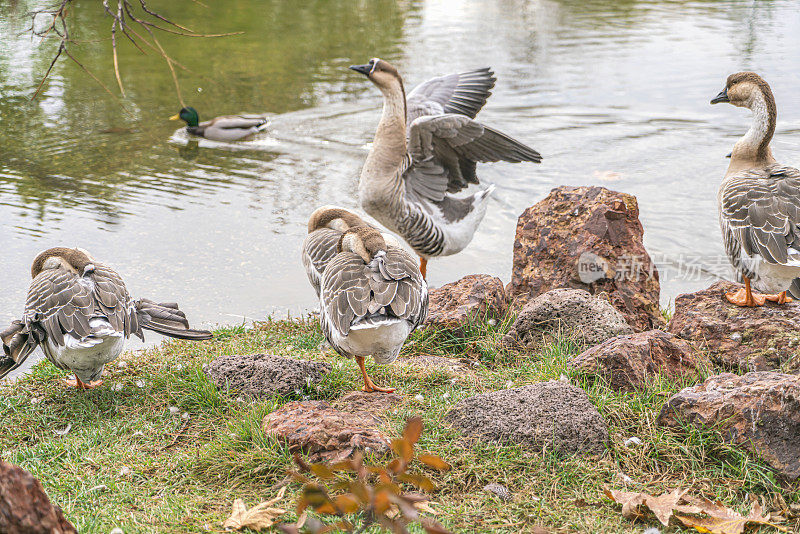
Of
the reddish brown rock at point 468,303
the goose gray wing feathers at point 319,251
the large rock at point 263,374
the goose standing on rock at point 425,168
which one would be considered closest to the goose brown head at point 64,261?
the large rock at point 263,374

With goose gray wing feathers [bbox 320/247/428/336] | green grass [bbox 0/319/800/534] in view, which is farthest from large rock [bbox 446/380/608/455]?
goose gray wing feathers [bbox 320/247/428/336]

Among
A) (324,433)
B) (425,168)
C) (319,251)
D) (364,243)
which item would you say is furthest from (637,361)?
(425,168)

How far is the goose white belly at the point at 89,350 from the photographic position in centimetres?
434

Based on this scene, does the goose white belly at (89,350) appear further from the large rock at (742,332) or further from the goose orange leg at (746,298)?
A: the goose orange leg at (746,298)

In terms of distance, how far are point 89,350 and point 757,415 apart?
355 cm

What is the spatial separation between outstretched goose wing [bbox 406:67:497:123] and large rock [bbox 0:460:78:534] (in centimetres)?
576

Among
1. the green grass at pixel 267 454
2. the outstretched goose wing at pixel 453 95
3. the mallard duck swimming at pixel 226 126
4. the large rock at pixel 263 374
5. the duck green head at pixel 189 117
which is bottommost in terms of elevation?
the green grass at pixel 267 454

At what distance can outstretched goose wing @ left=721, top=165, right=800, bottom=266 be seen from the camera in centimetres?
474

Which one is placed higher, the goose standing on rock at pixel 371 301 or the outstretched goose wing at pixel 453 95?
the outstretched goose wing at pixel 453 95

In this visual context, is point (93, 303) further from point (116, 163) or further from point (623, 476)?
point (116, 163)

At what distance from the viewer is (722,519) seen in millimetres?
3303

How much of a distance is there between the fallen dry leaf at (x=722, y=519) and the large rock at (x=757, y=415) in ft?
1.08

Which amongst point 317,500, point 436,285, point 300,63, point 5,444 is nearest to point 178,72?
point 300,63

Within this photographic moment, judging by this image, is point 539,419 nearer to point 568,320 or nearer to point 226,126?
point 568,320
